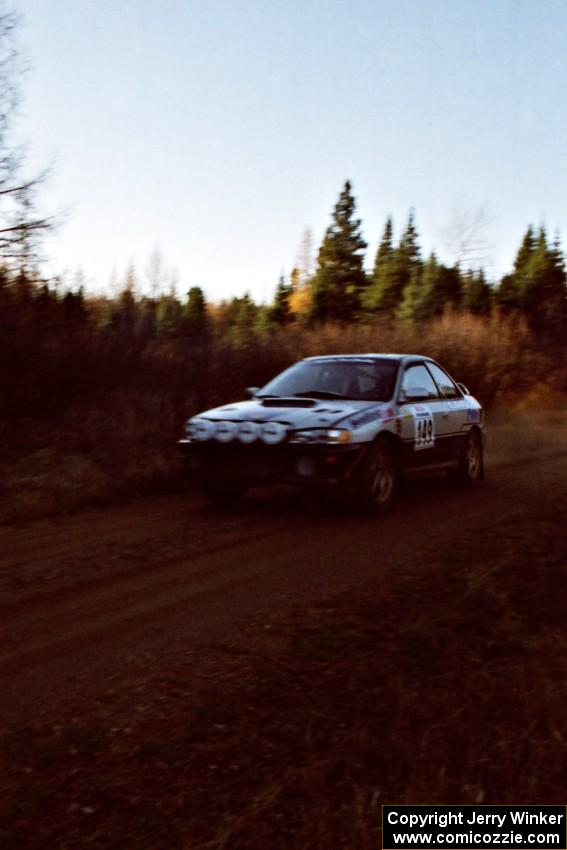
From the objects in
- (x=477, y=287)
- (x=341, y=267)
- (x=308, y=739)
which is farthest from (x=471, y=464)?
(x=341, y=267)

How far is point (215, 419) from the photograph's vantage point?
333 inches

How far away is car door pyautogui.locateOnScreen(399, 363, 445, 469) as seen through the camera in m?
9.17

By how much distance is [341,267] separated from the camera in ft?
190

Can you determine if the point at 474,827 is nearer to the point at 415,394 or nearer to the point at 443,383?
the point at 415,394

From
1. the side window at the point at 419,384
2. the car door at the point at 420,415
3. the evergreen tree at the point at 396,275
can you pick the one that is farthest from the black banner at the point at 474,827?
the evergreen tree at the point at 396,275

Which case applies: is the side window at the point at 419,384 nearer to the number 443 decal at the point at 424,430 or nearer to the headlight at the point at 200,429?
the number 443 decal at the point at 424,430

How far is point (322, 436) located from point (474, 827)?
540 centimetres

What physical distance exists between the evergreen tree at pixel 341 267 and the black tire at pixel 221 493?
49.1 m

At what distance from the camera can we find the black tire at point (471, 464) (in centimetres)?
1057

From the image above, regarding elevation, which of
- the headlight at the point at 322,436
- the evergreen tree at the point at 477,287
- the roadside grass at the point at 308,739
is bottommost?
the roadside grass at the point at 308,739

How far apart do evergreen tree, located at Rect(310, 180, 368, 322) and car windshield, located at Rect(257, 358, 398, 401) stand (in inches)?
1898

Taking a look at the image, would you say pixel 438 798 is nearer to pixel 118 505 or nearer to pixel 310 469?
pixel 310 469

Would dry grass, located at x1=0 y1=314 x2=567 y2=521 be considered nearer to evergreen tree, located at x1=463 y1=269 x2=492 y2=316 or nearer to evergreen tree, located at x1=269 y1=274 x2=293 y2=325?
evergreen tree, located at x1=463 y1=269 x2=492 y2=316

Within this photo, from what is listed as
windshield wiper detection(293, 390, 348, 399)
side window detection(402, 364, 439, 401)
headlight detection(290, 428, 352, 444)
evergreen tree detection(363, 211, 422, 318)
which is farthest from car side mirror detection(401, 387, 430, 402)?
evergreen tree detection(363, 211, 422, 318)
